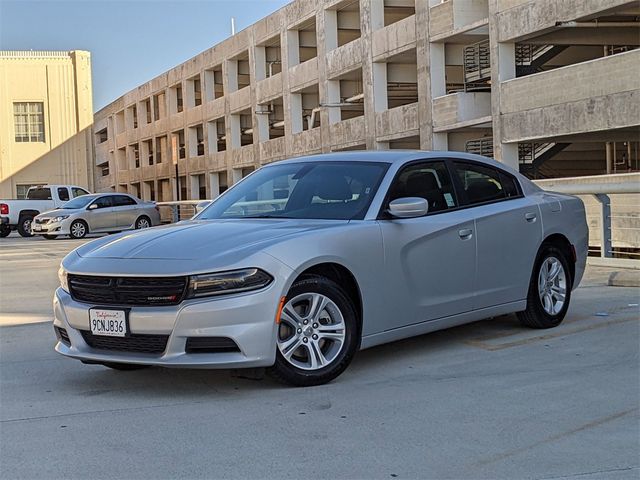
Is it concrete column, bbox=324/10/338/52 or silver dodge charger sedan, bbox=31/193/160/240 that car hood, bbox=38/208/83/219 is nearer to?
silver dodge charger sedan, bbox=31/193/160/240

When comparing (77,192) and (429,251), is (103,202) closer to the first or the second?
(77,192)

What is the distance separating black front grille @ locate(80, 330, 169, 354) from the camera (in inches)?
212

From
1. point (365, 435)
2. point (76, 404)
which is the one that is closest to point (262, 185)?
point (76, 404)

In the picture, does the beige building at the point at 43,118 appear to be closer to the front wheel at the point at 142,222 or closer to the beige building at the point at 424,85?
the beige building at the point at 424,85

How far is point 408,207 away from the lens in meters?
6.18

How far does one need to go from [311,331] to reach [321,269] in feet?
1.39

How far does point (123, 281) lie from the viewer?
18.0 feet

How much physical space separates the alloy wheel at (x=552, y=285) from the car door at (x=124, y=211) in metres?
24.5

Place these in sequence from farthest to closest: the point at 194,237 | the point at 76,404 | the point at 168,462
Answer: the point at 194,237 → the point at 76,404 → the point at 168,462

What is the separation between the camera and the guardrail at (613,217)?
1244cm

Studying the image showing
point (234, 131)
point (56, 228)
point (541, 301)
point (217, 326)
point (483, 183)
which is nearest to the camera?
point (217, 326)

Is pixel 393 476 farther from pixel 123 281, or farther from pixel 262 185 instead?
pixel 262 185

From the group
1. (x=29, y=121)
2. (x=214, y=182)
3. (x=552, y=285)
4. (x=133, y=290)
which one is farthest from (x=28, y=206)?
(x=133, y=290)

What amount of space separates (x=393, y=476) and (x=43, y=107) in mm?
55590
